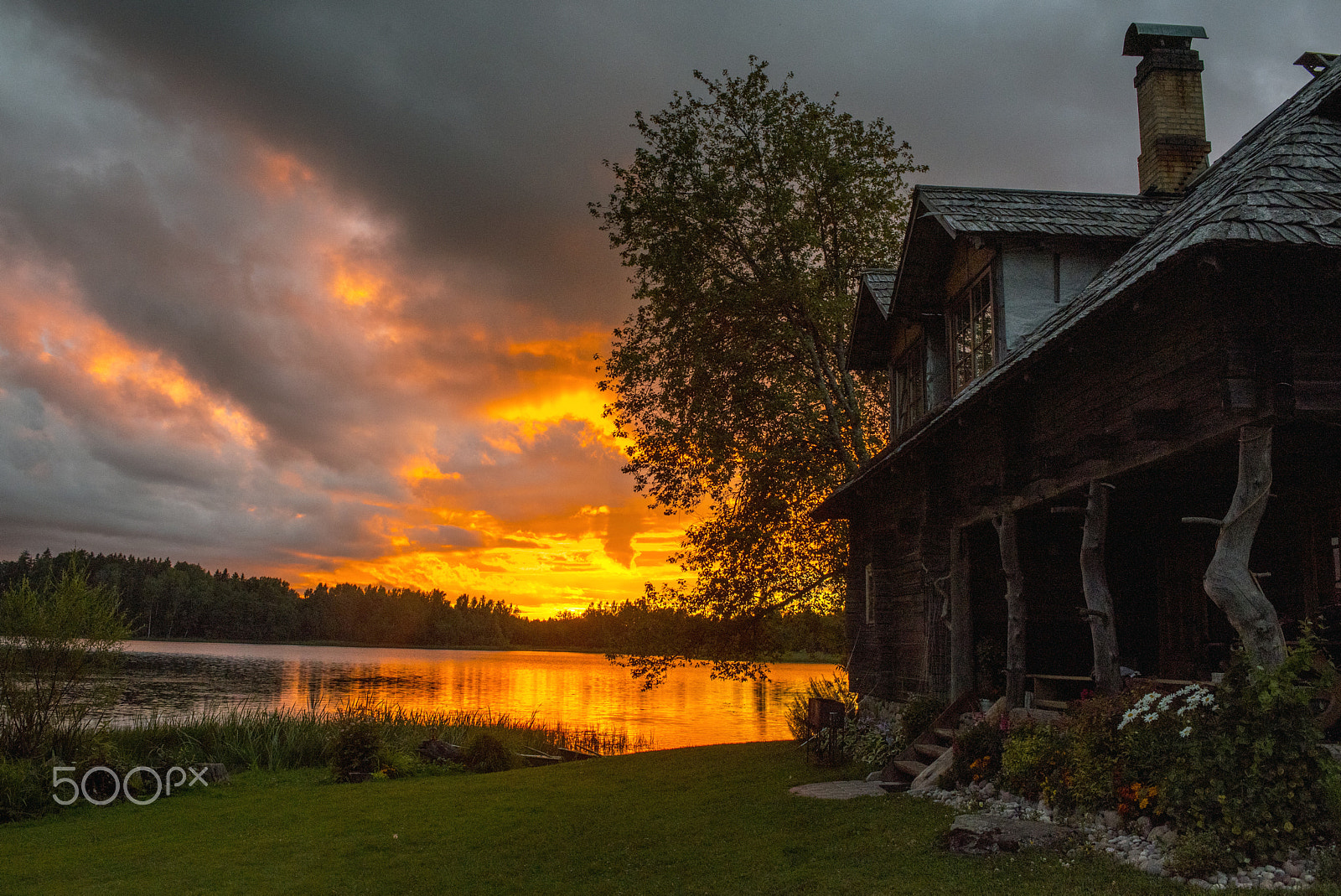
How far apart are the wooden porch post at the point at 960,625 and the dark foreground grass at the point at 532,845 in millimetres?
2749

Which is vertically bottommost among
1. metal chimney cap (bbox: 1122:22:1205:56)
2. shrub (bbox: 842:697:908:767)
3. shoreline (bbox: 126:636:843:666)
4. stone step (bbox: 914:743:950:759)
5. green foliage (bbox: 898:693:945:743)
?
shoreline (bbox: 126:636:843:666)

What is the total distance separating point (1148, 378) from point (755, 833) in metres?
6.63

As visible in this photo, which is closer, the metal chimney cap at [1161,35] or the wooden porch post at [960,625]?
the wooden porch post at [960,625]

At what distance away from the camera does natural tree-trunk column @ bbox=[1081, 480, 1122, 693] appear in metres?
10.1

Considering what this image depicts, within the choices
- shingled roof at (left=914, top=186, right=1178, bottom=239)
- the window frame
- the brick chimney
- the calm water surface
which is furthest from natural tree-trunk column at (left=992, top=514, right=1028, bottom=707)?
the calm water surface

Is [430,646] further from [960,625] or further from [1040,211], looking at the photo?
[1040,211]

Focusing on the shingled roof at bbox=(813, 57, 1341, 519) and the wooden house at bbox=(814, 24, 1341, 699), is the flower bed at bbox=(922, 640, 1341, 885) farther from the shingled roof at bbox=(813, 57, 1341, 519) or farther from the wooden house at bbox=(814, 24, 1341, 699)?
the shingled roof at bbox=(813, 57, 1341, 519)

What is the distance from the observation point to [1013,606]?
12.2 meters

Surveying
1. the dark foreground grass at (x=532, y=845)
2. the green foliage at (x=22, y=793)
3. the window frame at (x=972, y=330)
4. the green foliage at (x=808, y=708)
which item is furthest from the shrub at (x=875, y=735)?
the green foliage at (x=22, y=793)

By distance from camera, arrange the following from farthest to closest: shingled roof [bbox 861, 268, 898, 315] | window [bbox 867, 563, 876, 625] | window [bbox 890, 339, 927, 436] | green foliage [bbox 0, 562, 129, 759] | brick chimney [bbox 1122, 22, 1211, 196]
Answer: shingled roof [bbox 861, 268, 898, 315] → window [bbox 890, 339, 927, 436] → window [bbox 867, 563, 876, 625] → green foliage [bbox 0, 562, 129, 759] → brick chimney [bbox 1122, 22, 1211, 196]

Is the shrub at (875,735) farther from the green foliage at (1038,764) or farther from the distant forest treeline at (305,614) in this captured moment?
the distant forest treeline at (305,614)

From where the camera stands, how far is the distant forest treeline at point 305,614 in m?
123

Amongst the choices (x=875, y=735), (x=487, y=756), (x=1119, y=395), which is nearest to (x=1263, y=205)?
(x=1119, y=395)

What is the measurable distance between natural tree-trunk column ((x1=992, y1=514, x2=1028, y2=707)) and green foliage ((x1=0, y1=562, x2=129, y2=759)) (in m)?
15.4
